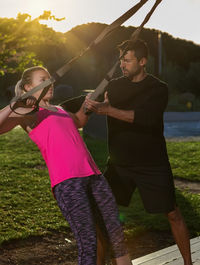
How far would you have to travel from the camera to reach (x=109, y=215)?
2.56 metres

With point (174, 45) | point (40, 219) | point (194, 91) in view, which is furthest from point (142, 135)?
point (174, 45)

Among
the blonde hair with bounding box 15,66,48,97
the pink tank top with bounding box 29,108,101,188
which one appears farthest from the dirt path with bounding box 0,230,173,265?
the blonde hair with bounding box 15,66,48,97

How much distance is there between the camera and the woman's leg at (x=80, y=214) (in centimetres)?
241

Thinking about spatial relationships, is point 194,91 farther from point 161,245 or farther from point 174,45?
point 161,245

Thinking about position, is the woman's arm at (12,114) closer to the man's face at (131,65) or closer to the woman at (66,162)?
the woman at (66,162)

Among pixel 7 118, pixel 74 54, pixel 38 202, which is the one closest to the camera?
pixel 7 118

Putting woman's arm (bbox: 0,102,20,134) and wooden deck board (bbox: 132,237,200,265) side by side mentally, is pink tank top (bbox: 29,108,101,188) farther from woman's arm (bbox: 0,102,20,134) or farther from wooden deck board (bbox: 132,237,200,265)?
wooden deck board (bbox: 132,237,200,265)

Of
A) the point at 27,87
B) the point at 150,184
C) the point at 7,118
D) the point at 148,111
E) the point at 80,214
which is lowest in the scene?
the point at 150,184

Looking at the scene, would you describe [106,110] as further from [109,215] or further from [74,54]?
[74,54]

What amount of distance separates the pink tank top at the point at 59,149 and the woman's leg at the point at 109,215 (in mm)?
111

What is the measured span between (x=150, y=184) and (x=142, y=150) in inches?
9.8

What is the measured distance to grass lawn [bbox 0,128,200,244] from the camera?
17.6ft

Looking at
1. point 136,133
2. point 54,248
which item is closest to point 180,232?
point 136,133

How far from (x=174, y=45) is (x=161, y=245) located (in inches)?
1975
